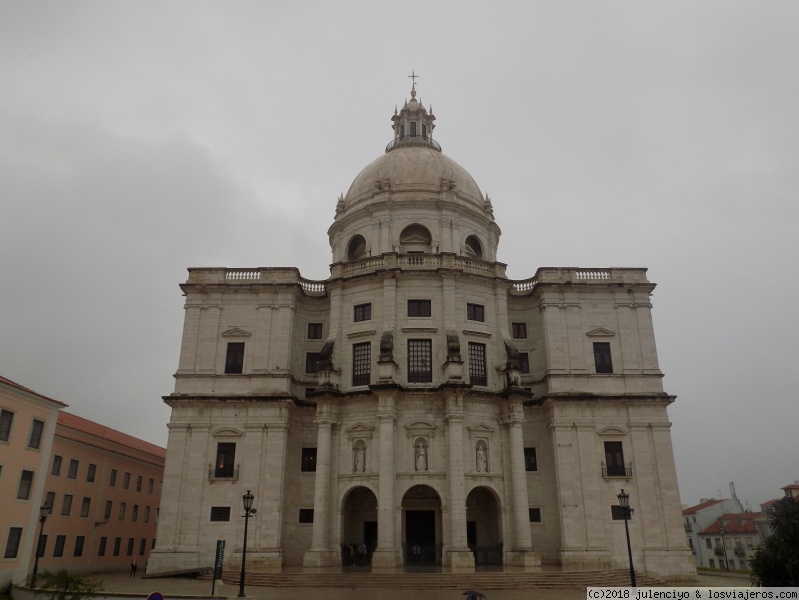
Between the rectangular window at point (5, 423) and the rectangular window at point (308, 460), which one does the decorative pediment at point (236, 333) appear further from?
the rectangular window at point (5, 423)

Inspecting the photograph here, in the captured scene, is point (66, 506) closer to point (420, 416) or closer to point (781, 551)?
point (420, 416)

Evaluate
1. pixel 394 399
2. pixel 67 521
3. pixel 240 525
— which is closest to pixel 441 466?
pixel 394 399

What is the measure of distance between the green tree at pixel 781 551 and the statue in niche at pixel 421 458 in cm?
1958

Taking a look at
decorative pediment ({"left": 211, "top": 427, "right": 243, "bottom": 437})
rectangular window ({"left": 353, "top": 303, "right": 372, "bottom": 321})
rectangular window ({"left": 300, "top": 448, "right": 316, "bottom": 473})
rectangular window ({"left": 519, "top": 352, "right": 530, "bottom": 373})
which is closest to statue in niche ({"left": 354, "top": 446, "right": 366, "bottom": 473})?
rectangular window ({"left": 300, "top": 448, "right": 316, "bottom": 473})

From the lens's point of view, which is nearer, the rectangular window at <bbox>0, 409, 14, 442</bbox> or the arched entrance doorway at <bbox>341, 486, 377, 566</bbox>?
the rectangular window at <bbox>0, 409, 14, 442</bbox>

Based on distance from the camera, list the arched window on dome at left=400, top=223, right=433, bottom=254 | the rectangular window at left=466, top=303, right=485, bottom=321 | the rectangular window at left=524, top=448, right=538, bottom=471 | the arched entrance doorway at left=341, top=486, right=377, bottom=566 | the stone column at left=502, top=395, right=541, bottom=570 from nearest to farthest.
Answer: the stone column at left=502, top=395, right=541, bottom=570 → the arched entrance doorway at left=341, top=486, right=377, bottom=566 → the rectangular window at left=524, top=448, right=538, bottom=471 → the rectangular window at left=466, top=303, right=485, bottom=321 → the arched window on dome at left=400, top=223, right=433, bottom=254

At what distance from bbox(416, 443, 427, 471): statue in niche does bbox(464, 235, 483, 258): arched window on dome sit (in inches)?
594

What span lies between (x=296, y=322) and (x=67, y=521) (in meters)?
19.8

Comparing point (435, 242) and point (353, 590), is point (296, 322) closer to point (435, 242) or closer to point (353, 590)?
point (435, 242)

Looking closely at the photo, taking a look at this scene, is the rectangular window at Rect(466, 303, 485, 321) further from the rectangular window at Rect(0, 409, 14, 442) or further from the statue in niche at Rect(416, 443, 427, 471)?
the rectangular window at Rect(0, 409, 14, 442)

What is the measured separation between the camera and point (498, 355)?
37.6 m

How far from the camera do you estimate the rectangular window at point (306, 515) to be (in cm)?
3594

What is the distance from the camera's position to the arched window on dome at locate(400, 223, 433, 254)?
41.9m

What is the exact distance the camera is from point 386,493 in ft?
107
